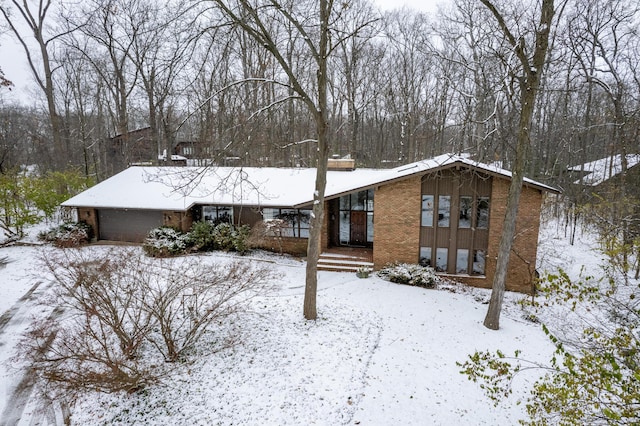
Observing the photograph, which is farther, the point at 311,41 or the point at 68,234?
the point at 68,234

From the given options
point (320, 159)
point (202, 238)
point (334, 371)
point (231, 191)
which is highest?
point (320, 159)

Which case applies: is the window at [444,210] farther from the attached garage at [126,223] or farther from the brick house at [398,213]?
the attached garage at [126,223]

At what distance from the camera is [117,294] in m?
8.01

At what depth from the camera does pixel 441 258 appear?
15500 millimetres

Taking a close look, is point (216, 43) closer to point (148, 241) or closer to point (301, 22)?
point (301, 22)

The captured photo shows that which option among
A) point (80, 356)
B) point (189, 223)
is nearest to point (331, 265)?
point (189, 223)

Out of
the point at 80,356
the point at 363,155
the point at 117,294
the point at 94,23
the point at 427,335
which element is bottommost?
the point at 427,335

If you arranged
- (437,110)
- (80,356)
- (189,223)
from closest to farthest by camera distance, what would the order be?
(80,356), (189,223), (437,110)

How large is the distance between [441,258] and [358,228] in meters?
4.49

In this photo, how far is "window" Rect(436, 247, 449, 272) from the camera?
1544cm

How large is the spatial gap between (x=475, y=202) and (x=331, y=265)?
6585 millimetres

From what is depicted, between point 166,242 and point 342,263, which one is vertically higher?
point 166,242

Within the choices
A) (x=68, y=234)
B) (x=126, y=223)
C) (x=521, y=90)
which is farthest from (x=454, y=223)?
(x=68, y=234)

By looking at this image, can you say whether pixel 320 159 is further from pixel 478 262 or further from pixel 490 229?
pixel 478 262
